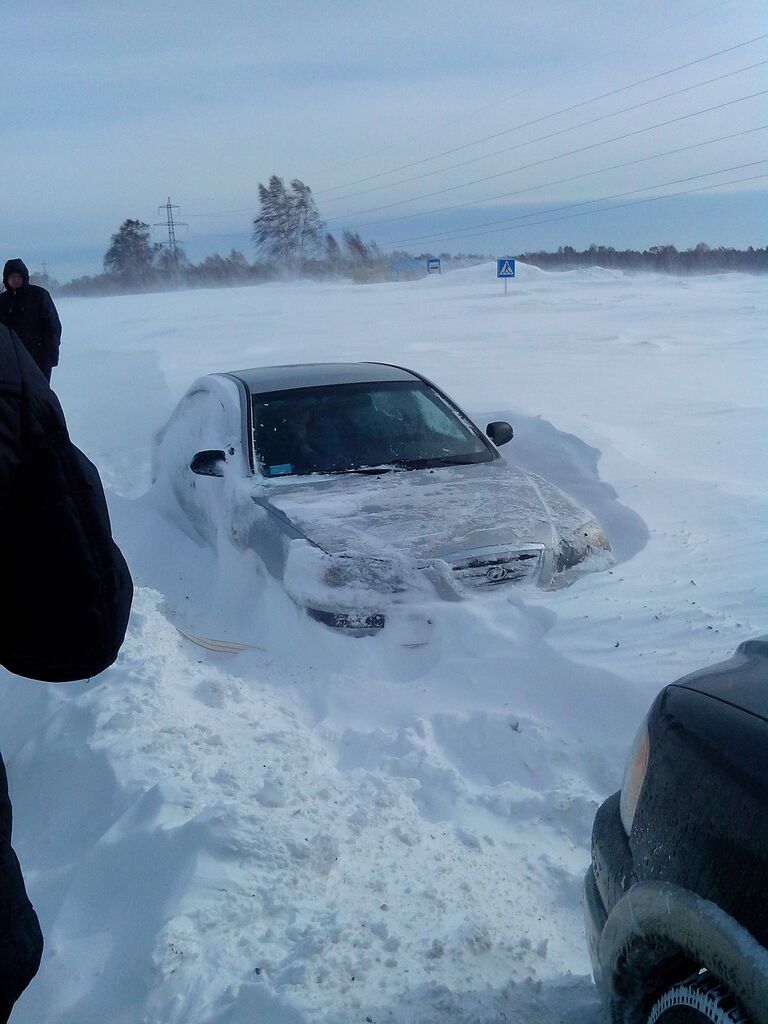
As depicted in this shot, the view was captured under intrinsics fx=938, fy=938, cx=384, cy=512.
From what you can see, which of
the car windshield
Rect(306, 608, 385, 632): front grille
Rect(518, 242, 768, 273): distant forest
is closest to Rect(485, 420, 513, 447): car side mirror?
the car windshield

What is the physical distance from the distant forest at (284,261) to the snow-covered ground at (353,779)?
4376 centimetres

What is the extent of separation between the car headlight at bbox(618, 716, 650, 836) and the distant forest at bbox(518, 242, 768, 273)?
4041 centimetres

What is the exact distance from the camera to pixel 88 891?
2.70 meters

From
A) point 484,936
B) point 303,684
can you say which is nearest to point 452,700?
point 303,684

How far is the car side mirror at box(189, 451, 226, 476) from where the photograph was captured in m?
5.49

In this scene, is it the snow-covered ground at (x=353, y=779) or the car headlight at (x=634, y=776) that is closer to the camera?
the car headlight at (x=634, y=776)

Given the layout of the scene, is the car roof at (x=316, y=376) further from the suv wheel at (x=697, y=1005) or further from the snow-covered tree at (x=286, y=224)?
the snow-covered tree at (x=286, y=224)

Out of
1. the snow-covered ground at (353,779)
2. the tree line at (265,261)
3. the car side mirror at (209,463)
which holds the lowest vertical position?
the tree line at (265,261)

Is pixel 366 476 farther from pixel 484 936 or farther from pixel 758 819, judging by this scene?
pixel 758 819

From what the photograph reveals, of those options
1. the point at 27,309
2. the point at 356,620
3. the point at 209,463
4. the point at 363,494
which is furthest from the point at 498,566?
the point at 27,309

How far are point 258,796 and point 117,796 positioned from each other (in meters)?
0.47

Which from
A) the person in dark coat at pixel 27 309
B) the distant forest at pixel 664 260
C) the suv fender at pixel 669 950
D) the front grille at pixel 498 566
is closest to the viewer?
the suv fender at pixel 669 950

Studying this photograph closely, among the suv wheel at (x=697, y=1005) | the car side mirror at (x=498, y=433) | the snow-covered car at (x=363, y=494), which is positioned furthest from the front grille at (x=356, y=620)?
the suv wheel at (x=697, y=1005)

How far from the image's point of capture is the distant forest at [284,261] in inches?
1934
